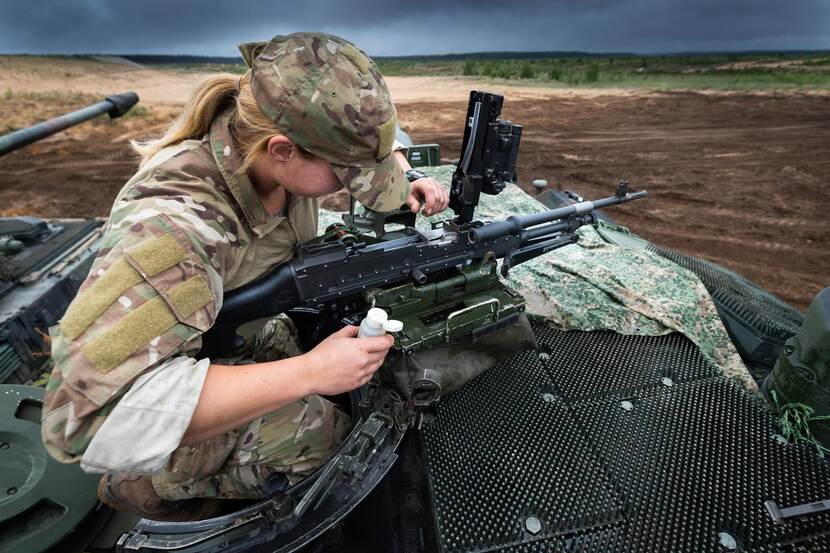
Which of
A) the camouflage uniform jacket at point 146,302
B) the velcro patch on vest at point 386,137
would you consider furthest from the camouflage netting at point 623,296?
the camouflage uniform jacket at point 146,302

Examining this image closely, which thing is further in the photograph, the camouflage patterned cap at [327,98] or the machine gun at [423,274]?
the machine gun at [423,274]

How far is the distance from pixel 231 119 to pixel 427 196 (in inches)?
49.6

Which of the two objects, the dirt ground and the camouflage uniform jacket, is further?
the dirt ground

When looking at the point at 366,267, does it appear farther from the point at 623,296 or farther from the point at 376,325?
the point at 623,296

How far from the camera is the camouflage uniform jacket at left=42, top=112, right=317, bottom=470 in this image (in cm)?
123

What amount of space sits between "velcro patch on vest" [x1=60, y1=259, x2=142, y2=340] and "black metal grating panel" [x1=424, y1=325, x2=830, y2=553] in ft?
4.73

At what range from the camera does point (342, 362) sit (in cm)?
159

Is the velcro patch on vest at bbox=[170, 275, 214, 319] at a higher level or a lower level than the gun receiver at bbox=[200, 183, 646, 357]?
higher

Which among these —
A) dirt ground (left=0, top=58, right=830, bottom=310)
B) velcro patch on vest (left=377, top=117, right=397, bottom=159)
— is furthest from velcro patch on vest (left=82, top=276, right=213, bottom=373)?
dirt ground (left=0, top=58, right=830, bottom=310)

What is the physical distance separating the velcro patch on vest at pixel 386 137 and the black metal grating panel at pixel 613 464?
136 cm

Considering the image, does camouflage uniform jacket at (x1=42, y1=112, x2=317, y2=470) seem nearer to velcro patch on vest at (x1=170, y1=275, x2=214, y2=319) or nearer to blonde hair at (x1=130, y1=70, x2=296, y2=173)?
velcro patch on vest at (x1=170, y1=275, x2=214, y2=319)

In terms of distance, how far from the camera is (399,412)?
2.17m

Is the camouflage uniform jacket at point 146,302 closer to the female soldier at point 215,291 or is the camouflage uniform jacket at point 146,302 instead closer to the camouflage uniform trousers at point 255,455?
the female soldier at point 215,291

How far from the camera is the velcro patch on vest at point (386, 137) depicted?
166 cm
